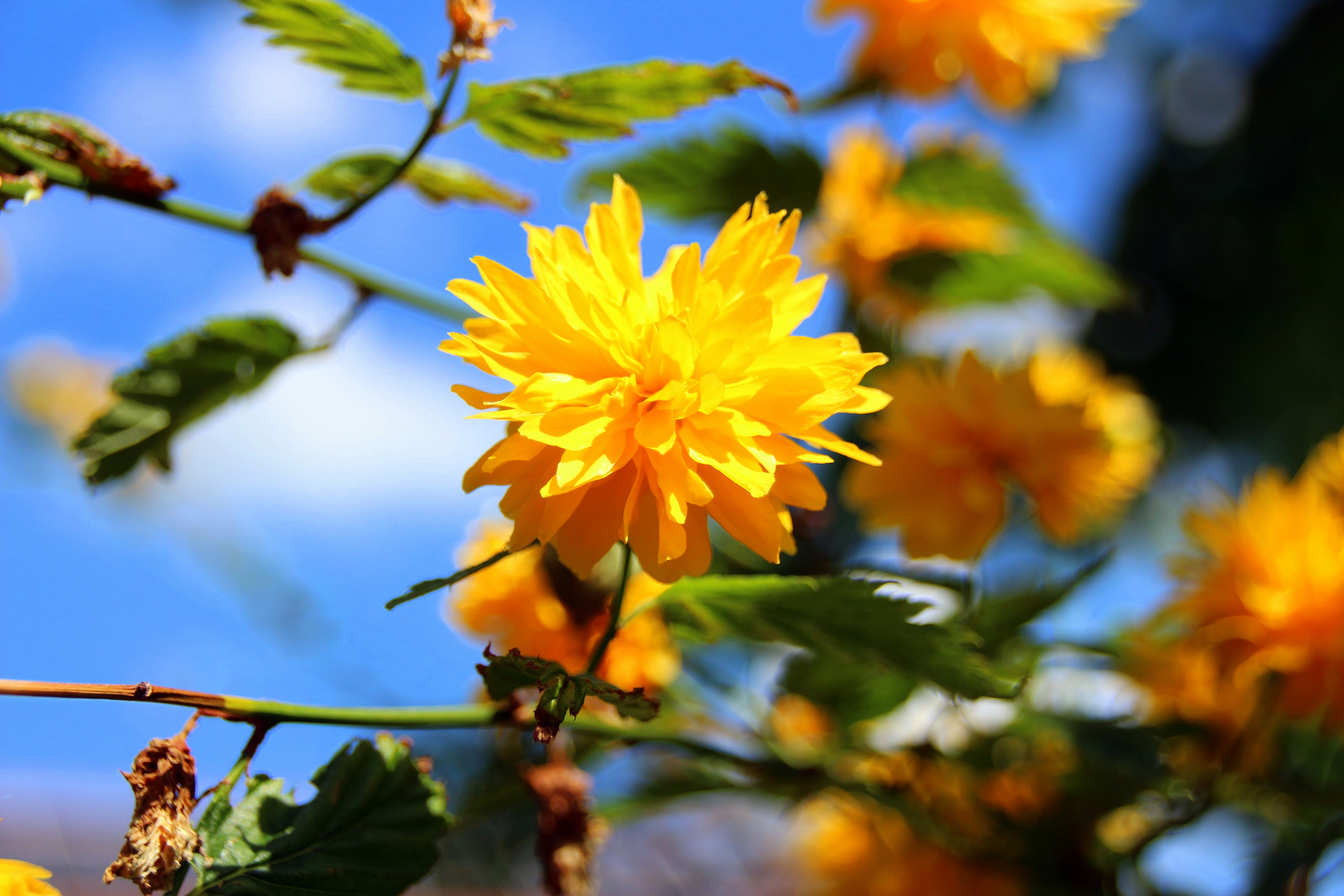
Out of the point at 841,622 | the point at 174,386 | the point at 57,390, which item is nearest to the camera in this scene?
the point at 841,622

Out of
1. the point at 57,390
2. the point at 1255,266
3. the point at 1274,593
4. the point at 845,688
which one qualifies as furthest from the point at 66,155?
the point at 1255,266

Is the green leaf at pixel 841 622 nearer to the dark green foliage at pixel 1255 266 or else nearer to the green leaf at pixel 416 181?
the green leaf at pixel 416 181

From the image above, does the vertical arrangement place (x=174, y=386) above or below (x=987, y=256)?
below

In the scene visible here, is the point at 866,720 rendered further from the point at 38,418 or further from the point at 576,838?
the point at 38,418

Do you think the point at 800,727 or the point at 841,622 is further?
the point at 800,727

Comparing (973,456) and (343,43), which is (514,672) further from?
(973,456)

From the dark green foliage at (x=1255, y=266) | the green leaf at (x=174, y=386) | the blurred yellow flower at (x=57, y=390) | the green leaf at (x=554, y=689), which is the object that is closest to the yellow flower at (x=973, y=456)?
the green leaf at (x=554, y=689)

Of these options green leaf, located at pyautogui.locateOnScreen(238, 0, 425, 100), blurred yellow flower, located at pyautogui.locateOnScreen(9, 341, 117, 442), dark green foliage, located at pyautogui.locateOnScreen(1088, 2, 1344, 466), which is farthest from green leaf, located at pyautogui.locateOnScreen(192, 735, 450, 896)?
dark green foliage, located at pyautogui.locateOnScreen(1088, 2, 1344, 466)

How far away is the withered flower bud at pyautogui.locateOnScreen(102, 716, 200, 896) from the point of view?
1.20ft

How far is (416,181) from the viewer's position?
2.01ft

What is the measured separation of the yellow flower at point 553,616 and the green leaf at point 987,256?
46 cm

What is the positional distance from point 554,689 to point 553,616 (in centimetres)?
44

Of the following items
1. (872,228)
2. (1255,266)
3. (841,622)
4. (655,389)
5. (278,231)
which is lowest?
(841,622)

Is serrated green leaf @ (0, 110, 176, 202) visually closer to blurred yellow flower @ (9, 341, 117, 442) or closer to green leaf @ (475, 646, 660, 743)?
green leaf @ (475, 646, 660, 743)
